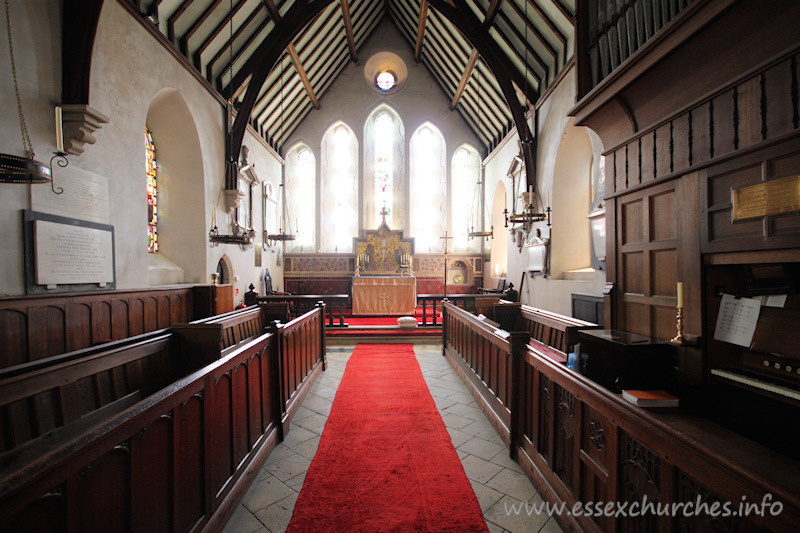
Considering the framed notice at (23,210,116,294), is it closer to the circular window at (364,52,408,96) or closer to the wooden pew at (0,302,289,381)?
the wooden pew at (0,302,289,381)

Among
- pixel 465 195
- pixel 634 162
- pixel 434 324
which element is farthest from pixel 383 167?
pixel 634 162

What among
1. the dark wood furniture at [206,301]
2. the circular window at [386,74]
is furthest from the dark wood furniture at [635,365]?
the circular window at [386,74]

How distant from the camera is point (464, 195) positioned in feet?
39.0

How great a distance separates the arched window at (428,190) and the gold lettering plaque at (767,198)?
1008 cm

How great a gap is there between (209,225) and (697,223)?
691 cm

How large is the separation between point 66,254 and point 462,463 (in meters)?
4.23

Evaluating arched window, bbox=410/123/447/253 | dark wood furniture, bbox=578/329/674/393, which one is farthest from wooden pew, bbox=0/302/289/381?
arched window, bbox=410/123/447/253

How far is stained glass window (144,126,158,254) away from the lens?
6.20m

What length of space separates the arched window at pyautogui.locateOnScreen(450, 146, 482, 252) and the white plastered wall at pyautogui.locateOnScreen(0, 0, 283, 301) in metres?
6.97

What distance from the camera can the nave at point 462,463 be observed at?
6.35 feet

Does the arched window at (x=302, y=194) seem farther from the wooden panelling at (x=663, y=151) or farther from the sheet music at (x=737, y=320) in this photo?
the sheet music at (x=737, y=320)

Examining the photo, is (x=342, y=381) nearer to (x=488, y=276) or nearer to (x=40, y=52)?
(x=40, y=52)

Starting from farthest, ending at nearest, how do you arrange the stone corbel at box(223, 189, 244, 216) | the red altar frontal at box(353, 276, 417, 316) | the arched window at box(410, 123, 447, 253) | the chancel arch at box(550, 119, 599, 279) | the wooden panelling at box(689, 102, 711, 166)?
the arched window at box(410, 123, 447, 253)
the red altar frontal at box(353, 276, 417, 316)
the stone corbel at box(223, 189, 244, 216)
the chancel arch at box(550, 119, 599, 279)
the wooden panelling at box(689, 102, 711, 166)

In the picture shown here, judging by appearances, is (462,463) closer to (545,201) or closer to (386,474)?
(386,474)
